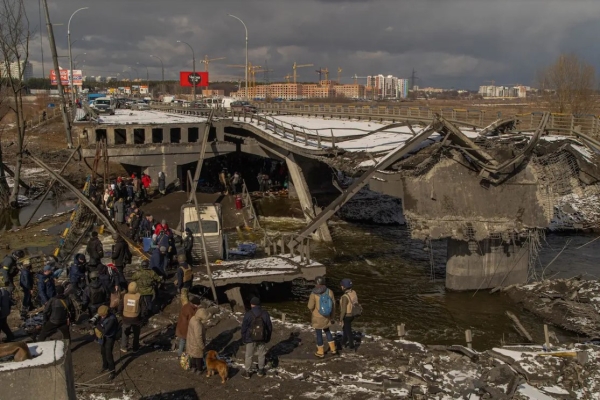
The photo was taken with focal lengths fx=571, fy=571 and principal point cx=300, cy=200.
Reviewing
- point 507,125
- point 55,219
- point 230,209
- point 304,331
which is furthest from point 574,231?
point 55,219

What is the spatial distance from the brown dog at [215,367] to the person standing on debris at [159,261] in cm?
527

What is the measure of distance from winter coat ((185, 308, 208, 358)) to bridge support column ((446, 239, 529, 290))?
12.4m

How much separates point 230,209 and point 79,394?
2142 cm

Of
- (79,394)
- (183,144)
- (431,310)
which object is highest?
(183,144)

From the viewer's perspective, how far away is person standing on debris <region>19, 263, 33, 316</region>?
14347 mm

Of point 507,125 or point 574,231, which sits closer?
point 507,125

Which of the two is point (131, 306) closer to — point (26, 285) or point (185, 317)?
point (185, 317)

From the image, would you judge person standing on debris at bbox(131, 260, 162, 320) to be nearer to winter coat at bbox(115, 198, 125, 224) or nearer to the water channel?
the water channel

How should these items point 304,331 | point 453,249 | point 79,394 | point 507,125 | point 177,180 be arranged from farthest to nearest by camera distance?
point 177,180, point 507,125, point 453,249, point 304,331, point 79,394

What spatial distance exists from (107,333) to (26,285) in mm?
4934

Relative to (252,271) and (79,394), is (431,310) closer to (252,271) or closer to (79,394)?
(252,271)

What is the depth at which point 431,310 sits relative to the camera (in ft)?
62.3

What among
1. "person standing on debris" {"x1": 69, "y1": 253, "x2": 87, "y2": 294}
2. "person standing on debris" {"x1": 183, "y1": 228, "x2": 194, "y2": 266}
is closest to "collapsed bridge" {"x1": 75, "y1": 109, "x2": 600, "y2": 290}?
"person standing on debris" {"x1": 183, "y1": 228, "x2": 194, "y2": 266}

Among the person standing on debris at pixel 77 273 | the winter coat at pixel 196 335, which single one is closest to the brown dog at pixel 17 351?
the winter coat at pixel 196 335
